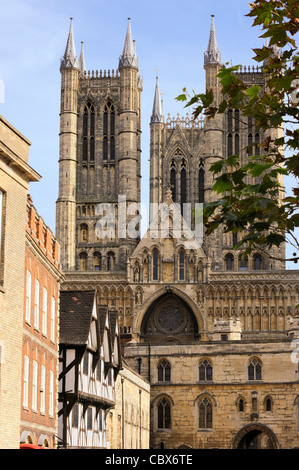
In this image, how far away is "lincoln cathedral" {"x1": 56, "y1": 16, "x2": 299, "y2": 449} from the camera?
65.8 metres

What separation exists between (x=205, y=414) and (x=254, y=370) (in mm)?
4638

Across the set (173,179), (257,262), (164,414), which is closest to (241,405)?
(164,414)

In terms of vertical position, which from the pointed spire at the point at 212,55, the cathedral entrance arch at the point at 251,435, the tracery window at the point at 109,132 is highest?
the pointed spire at the point at 212,55

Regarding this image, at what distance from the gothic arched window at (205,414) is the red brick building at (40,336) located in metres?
34.5

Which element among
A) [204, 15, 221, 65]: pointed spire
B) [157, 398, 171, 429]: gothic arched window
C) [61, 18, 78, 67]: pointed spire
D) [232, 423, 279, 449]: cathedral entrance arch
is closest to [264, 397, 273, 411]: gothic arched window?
[232, 423, 279, 449]: cathedral entrance arch

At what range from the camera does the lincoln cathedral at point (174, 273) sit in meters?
65.8

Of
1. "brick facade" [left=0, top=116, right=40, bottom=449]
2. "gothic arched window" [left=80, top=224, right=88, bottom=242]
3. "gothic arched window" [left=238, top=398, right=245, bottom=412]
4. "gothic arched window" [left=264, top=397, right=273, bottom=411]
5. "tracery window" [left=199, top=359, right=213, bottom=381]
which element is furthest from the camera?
"gothic arched window" [left=80, top=224, right=88, bottom=242]

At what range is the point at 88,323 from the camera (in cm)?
3588

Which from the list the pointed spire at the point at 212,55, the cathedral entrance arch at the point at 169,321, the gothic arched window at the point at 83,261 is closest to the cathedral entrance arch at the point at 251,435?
the cathedral entrance arch at the point at 169,321

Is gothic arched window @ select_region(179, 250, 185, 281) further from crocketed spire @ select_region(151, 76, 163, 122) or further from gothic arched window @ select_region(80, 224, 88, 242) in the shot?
crocketed spire @ select_region(151, 76, 163, 122)

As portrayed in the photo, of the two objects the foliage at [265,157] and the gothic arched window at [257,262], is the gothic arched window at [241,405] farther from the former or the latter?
the foliage at [265,157]

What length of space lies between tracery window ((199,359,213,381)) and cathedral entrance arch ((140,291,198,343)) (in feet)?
38.7

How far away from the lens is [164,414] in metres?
66.4

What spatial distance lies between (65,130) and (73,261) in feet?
42.9
